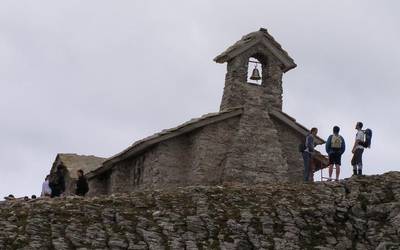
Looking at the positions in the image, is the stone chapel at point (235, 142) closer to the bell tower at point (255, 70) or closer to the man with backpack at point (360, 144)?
the bell tower at point (255, 70)

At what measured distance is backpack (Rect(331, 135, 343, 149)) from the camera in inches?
1610

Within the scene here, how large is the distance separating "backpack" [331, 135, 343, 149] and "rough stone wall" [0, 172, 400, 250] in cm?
158

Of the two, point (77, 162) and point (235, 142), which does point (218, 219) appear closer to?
point (235, 142)

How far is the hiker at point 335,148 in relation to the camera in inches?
1612

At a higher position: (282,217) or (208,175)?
(208,175)

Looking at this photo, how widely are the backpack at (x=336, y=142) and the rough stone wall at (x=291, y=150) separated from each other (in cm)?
723

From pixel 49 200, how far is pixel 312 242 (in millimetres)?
8653

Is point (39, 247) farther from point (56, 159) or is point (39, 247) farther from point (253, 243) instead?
point (56, 159)

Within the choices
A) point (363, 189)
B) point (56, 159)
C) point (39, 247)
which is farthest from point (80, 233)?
point (56, 159)

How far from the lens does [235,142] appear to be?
4734 cm

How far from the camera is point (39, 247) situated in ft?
110

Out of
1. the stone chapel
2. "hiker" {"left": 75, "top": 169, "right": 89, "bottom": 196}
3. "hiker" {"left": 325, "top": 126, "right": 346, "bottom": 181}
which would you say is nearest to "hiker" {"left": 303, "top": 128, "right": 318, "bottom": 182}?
"hiker" {"left": 325, "top": 126, "right": 346, "bottom": 181}

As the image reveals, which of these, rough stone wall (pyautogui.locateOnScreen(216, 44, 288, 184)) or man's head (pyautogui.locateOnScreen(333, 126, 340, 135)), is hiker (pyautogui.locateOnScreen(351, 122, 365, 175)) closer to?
man's head (pyautogui.locateOnScreen(333, 126, 340, 135))

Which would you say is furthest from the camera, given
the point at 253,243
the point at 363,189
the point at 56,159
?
the point at 56,159
